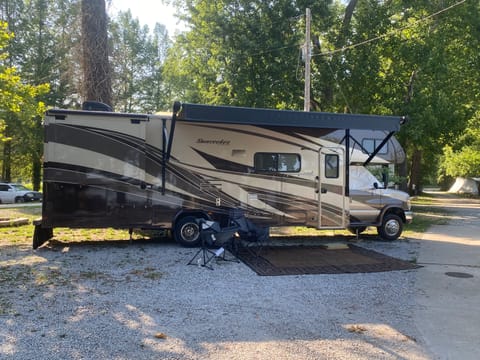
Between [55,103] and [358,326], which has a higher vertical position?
[55,103]

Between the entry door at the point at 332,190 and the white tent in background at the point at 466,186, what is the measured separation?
147 feet

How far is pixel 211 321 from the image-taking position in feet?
17.3

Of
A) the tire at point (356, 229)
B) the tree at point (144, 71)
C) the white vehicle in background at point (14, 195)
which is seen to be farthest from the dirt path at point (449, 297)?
the tree at point (144, 71)

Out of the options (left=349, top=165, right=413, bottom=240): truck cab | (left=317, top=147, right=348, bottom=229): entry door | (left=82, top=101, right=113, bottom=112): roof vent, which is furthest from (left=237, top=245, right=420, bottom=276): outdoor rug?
(left=82, top=101, right=113, bottom=112): roof vent

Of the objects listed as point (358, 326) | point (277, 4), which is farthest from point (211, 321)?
point (277, 4)

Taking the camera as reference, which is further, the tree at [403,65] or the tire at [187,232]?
the tree at [403,65]

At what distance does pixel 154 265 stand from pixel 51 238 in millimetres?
3802

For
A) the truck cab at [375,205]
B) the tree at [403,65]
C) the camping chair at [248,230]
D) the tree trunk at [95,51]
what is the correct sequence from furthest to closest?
the tree at [403,65] < the tree trunk at [95,51] < the truck cab at [375,205] < the camping chair at [248,230]

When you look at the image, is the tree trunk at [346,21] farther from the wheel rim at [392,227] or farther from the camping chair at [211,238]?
the camping chair at [211,238]

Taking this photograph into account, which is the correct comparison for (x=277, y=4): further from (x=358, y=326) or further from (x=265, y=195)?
(x=358, y=326)

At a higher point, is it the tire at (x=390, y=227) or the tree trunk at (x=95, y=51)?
the tree trunk at (x=95, y=51)

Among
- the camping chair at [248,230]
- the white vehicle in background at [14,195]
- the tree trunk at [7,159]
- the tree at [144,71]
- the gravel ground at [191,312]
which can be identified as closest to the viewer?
the gravel ground at [191,312]

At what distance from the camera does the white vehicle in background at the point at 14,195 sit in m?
28.8

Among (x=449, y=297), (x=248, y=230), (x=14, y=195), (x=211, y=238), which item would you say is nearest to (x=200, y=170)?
(x=248, y=230)
